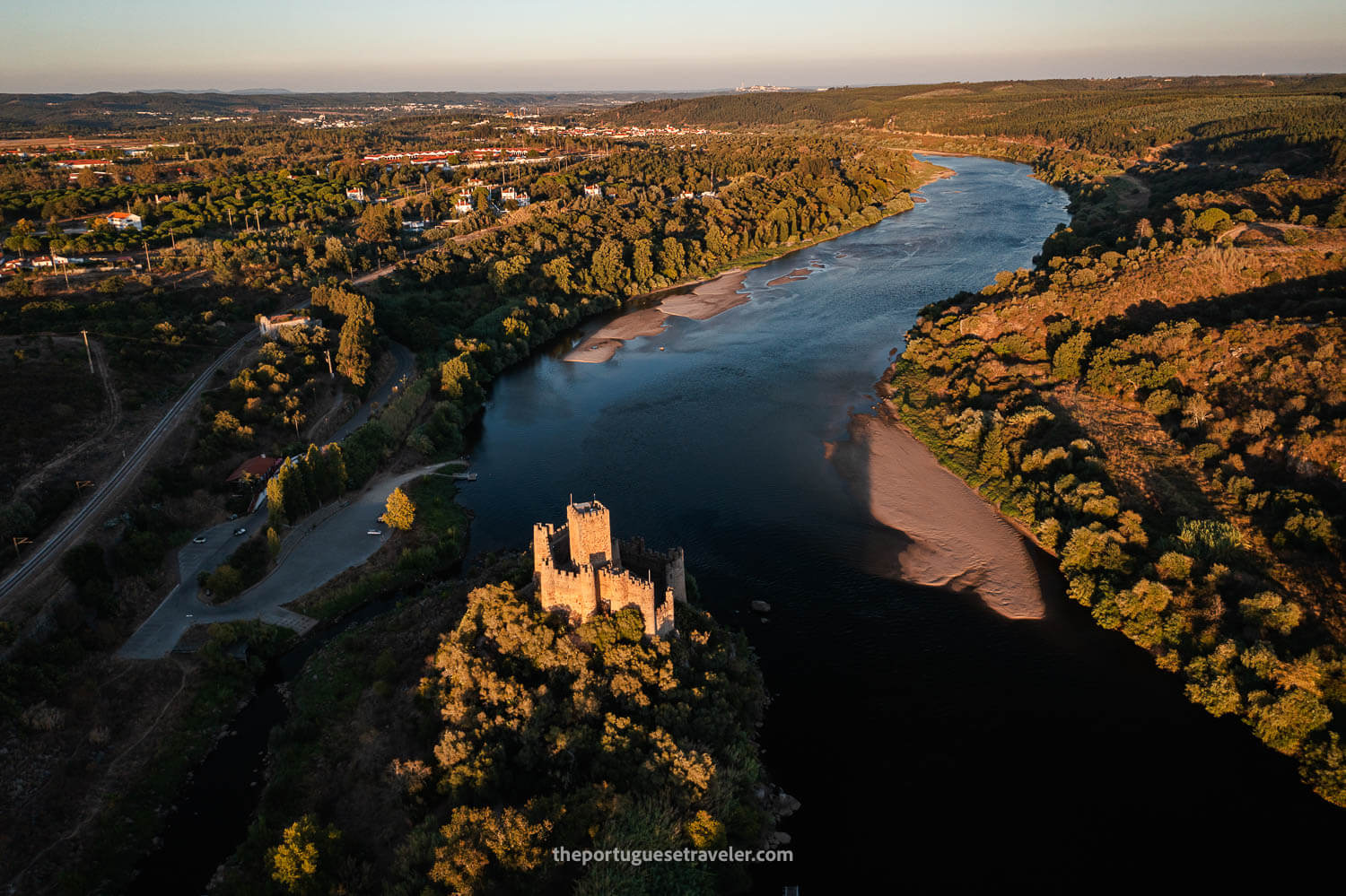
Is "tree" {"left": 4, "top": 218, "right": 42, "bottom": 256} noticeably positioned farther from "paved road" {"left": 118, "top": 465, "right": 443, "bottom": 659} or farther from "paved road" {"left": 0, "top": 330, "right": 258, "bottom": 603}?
"paved road" {"left": 118, "top": 465, "right": 443, "bottom": 659}

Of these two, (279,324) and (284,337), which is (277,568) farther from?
(279,324)

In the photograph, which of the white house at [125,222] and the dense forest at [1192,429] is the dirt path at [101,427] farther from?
the dense forest at [1192,429]

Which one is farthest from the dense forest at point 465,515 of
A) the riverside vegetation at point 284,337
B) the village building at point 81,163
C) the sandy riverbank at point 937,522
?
the village building at point 81,163

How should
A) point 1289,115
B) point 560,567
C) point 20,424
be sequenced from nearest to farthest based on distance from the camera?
point 560,567, point 20,424, point 1289,115

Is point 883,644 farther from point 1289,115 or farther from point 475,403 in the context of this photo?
point 1289,115

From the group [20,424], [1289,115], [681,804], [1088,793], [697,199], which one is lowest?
[1088,793]

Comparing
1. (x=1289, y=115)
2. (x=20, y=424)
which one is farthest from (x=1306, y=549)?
(x=1289, y=115)
